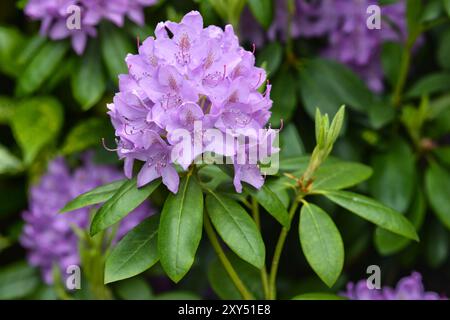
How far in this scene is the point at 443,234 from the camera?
192 centimetres

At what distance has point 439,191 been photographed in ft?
5.88

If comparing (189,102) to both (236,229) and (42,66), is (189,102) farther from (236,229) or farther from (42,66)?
(42,66)

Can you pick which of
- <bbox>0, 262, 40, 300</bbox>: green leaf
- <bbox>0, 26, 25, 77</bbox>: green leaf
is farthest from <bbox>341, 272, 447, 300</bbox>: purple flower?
<bbox>0, 26, 25, 77</bbox>: green leaf

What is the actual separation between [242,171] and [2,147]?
4.05ft

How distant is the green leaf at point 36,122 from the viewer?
6.19 ft

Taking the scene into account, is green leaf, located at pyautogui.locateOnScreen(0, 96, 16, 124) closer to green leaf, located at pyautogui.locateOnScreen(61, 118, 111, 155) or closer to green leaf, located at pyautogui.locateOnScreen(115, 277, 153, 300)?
green leaf, located at pyautogui.locateOnScreen(61, 118, 111, 155)

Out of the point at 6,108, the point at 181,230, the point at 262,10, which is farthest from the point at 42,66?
the point at 181,230

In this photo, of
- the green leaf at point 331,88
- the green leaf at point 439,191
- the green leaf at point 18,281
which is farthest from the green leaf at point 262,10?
the green leaf at point 18,281

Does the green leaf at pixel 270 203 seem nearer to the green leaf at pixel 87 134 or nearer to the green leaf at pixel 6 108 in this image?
the green leaf at pixel 87 134

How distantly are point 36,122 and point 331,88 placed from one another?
31.7 inches

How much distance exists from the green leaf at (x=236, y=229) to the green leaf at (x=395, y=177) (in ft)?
2.13

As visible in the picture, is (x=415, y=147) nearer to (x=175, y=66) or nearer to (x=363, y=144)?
(x=363, y=144)
